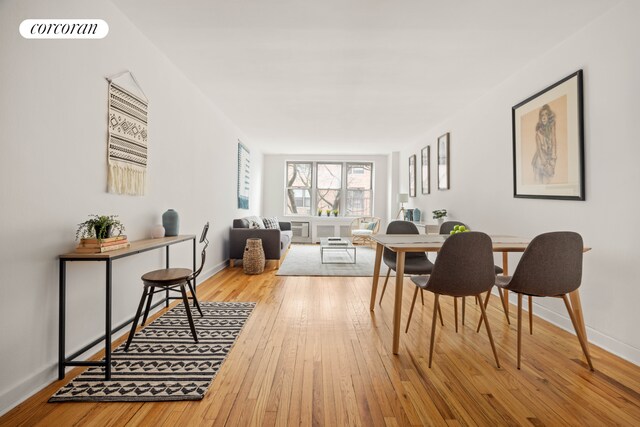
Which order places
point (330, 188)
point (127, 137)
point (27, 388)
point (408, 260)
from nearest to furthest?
point (27, 388), point (127, 137), point (408, 260), point (330, 188)

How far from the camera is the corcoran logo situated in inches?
70.6

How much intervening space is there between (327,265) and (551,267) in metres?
3.96

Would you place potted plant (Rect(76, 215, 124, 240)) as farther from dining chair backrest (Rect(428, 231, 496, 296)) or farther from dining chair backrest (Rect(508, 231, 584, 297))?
dining chair backrest (Rect(508, 231, 584, 297))

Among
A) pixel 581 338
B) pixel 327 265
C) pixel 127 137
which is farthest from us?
pixel 327 265

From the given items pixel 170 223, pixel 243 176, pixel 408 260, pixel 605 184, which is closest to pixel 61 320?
pixel 170 223

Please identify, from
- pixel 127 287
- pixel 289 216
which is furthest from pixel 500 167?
pixel 289 216

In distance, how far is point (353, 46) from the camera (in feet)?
10.00

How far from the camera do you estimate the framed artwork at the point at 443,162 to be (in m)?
5.43

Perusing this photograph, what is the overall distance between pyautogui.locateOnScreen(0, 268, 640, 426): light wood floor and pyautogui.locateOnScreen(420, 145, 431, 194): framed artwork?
3763 millimetres

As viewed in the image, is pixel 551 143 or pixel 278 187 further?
pixel 278 187

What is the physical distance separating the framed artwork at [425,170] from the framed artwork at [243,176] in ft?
12.5

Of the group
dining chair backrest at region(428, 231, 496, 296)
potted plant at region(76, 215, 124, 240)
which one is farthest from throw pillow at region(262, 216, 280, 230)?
dining chair backrest at region(428, 231, 496, 296)

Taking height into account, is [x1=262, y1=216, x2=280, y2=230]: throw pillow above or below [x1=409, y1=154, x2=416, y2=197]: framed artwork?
below

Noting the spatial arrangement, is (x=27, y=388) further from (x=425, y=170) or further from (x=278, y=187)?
(x=278, y=187)
